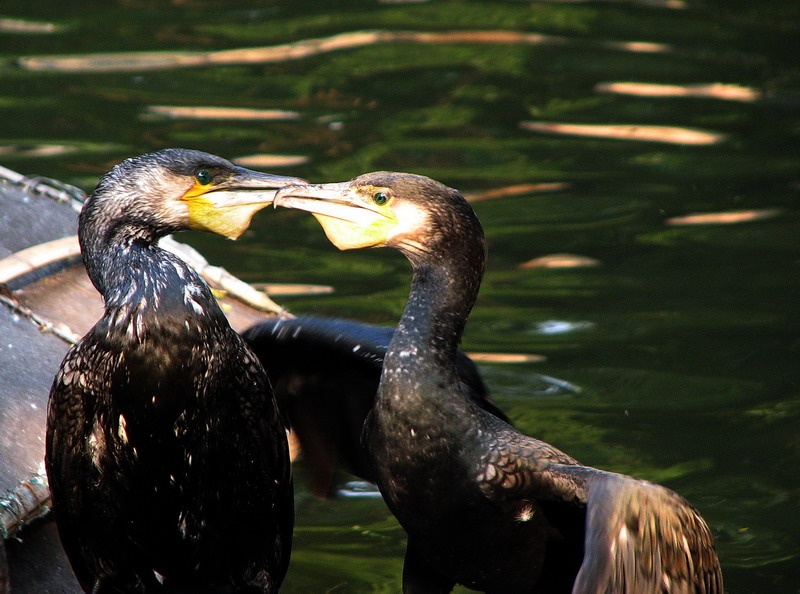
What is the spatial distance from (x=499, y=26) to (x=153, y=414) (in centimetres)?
791

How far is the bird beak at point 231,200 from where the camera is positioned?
12.0 feet

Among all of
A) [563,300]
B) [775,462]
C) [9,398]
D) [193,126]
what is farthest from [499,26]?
[9,398]

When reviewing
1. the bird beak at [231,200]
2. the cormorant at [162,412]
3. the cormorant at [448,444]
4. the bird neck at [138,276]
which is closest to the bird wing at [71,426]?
the cormorant at [162,412]

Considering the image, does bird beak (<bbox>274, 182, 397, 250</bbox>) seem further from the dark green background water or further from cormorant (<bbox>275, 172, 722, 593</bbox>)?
the dark green background water

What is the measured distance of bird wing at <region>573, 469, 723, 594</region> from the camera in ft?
9.93

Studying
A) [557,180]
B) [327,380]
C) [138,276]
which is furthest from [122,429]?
[557,180]

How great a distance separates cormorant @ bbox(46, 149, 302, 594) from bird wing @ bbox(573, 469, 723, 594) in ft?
3.55

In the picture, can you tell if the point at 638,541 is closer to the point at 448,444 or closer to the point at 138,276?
the point at 448,444

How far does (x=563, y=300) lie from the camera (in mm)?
6711

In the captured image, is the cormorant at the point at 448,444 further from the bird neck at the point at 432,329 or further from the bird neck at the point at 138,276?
the bird neck at the point at 138,276

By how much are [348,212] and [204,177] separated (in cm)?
46

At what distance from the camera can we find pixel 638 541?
10.2 ft

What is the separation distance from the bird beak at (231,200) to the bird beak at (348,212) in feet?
0.23

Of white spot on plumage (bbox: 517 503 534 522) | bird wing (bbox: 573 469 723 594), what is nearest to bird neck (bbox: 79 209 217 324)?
white spot on plumage (bbox: 517 503 534 522)
